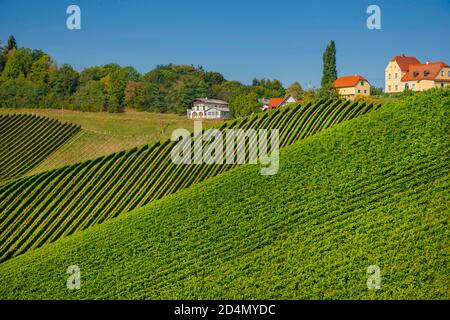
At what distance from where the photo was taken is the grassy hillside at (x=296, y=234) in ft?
48.3

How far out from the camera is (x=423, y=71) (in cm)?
3794

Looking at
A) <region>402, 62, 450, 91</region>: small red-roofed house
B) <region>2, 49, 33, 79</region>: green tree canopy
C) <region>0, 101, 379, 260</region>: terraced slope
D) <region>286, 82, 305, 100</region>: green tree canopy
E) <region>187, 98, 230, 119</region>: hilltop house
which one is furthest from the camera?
<region>2, 49, 33, 79</region>: green tree canopy

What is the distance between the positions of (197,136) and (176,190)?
504cm

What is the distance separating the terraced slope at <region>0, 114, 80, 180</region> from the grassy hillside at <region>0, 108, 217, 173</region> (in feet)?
2.09

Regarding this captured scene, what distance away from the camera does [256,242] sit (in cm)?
1686

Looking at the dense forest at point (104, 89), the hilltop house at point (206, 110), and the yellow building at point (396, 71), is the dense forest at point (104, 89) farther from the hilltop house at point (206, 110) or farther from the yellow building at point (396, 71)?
the yellow building at point (396, 71)

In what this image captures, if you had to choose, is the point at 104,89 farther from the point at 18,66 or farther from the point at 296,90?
the point at 296,90

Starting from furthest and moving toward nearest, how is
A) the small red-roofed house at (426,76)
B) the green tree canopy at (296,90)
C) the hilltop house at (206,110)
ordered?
the green tree canopy at (296,90)
the hilltop house at (206,110)
the small red-roofed house at (426,76)

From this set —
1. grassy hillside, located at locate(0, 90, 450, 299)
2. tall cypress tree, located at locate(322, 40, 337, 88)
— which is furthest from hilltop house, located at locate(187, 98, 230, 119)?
grassy hillside, located at locate(0, 90, 450, 299)

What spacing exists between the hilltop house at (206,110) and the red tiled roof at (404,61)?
15217 mm

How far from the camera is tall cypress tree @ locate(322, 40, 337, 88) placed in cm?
4297

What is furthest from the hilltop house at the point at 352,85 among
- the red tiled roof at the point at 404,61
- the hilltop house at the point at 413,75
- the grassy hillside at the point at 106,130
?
the grassy hillside at the point at 106,130

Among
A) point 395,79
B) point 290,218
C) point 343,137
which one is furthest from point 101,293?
point 395,79

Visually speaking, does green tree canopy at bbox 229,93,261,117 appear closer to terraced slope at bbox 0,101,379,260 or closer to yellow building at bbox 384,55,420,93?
yellow building at bbox 384,55,420,93
